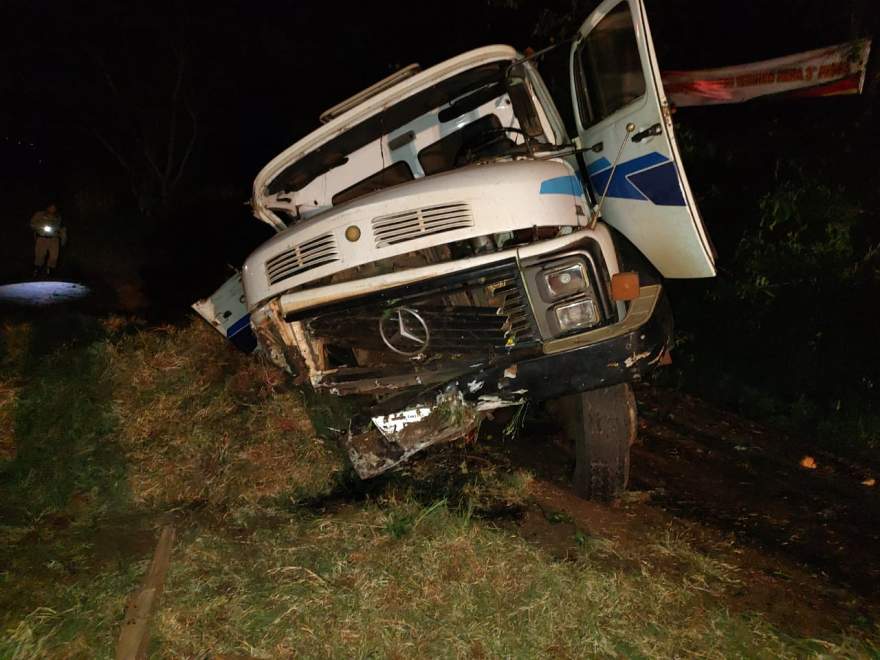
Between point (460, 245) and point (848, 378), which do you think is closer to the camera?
point (460, 245)

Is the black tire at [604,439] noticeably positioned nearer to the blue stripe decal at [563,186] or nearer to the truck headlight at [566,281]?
the truck headlight at [566,281]

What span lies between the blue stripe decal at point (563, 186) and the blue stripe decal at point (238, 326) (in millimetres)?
2673

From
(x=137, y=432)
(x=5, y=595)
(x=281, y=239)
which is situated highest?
(x=281, y=239)

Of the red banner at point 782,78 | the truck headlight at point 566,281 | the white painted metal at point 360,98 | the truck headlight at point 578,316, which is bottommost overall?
the truck headlight at point 578,316

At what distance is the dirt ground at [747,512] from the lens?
3.24m

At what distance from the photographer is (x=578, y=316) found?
12.1ft

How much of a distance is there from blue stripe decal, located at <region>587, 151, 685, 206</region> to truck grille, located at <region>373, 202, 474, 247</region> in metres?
1.17

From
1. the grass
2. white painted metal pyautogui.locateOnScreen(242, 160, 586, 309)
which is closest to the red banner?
white painted metal pyautogui.locateOnScreen(242, 160, 586, 309)

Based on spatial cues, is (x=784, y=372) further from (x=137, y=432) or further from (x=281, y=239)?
(x=137, y=432)

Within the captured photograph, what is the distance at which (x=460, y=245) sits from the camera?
12.9 ft

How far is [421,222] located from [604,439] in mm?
1663

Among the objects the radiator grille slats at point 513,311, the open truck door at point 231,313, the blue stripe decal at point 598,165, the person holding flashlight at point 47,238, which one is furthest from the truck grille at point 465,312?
the person holding flashlight at point 47,238

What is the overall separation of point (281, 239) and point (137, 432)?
1.84m

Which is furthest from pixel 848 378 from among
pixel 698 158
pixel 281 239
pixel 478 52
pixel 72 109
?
pixel 72 109
